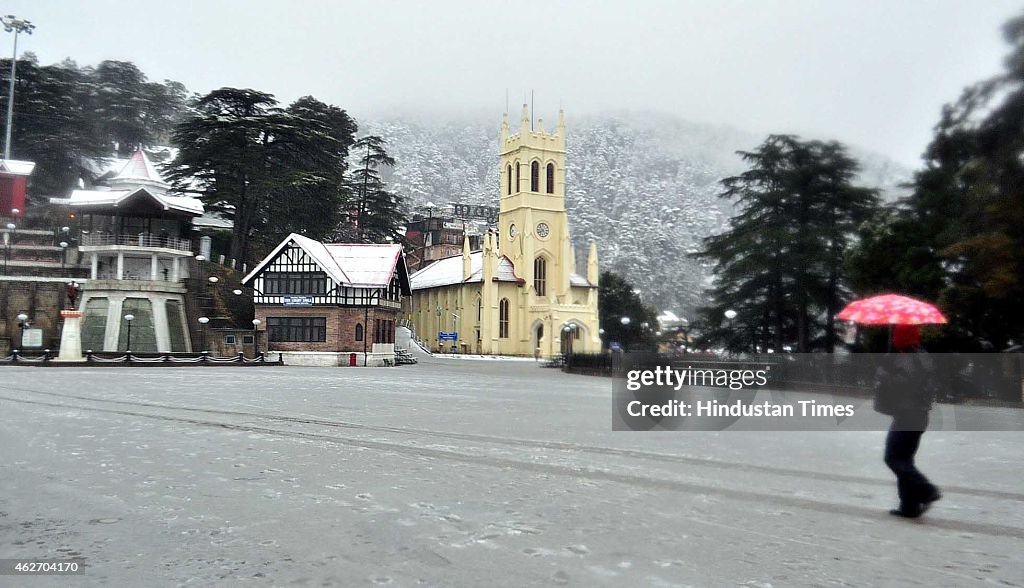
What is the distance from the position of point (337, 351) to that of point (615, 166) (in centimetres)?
13298

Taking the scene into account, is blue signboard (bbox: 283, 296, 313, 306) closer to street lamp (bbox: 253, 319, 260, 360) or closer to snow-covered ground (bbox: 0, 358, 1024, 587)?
street lamp (bbox: 253, 319, 260, 360)

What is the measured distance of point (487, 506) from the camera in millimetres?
7070

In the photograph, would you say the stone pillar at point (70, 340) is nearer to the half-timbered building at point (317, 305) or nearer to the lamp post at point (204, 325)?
the lamp post at point (204, 325)

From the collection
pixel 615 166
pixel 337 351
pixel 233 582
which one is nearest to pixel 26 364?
pixel 337 351

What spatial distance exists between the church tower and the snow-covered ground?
208 ft

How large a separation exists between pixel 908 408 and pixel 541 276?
237 ft

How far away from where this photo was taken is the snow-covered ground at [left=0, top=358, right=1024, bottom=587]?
16.9 feet

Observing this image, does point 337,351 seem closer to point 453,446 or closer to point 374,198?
point 374,198

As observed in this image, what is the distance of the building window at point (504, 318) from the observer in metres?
76.6

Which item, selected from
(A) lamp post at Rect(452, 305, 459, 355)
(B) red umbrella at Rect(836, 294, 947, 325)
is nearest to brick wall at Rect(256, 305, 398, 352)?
(A) lamp post at Rect(452, 305, 459, 355)

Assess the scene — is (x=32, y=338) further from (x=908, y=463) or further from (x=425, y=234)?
(x=425, y=234)

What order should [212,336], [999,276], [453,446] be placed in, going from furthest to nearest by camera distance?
1. [212,336]
2. [999,276]
3. [453,446]

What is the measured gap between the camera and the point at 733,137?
52.5 ft

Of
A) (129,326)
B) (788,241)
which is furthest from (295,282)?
(788,241)
